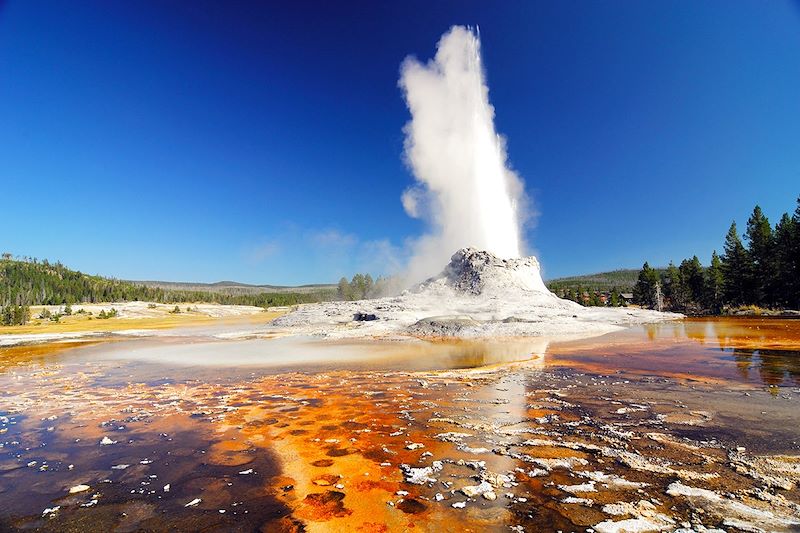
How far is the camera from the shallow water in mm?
4934

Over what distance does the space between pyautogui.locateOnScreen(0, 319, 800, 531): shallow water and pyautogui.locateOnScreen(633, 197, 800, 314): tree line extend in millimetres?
47997

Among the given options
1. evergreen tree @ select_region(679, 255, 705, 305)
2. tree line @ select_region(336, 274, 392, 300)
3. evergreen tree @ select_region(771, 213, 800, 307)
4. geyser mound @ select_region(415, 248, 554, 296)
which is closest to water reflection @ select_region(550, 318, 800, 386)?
geyser mound @ select_region(415, 248, 554, 296)

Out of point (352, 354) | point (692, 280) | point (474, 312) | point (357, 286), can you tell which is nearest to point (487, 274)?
point (474, 312)

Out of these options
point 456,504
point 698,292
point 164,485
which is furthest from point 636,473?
point 698,292

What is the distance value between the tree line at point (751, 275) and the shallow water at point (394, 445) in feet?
157

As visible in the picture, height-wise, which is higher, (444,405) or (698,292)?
(698,292)

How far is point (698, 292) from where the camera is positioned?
67.9m

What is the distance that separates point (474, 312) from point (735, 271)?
151ft

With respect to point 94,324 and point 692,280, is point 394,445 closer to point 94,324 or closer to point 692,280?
point 94,324

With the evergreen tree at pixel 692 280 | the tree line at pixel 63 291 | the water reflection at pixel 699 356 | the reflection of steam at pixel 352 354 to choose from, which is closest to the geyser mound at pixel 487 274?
the reflection of steam at pixel 352 354

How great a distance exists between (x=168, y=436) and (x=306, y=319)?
35.5m

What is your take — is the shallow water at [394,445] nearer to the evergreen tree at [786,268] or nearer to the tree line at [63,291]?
the evergreen tree at [786,268]

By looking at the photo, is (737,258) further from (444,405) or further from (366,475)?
(366,475)

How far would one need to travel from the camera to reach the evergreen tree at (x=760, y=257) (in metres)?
52.1
